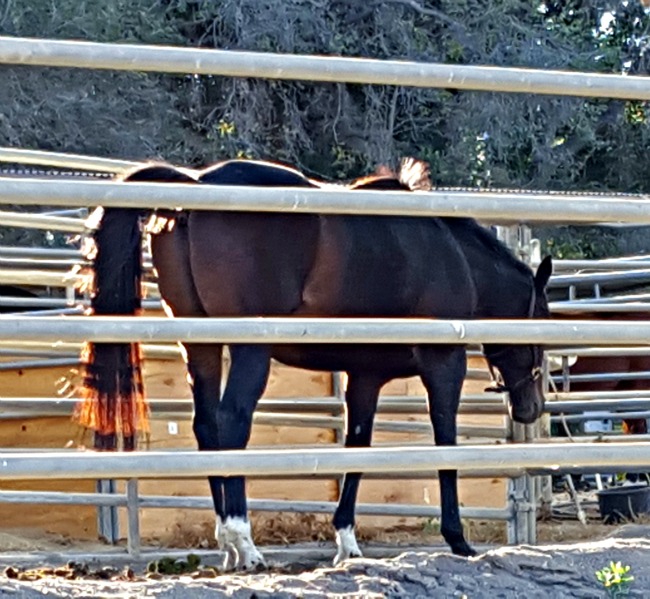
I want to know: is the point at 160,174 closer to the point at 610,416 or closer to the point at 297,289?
the point at 297,289

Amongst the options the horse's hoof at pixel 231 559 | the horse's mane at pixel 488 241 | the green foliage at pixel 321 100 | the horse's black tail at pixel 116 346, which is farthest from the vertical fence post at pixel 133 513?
the green foliage at pixel 321 100

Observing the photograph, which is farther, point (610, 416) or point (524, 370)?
point (610, 416)

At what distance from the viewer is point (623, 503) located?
333 inches

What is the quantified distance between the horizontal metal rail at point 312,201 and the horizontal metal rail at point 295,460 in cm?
53

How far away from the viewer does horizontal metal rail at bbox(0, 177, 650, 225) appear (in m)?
2.95

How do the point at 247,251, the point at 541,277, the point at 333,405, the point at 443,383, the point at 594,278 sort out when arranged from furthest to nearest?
the point at 594,278 → the point at 333,405 → the point at 541,277 → the point at 443,383 → the point at 247,251

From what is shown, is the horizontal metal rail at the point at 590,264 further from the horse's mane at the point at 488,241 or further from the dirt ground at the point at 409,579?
the dirt ground at the point at 409,579

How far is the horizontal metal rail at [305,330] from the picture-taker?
114 inches

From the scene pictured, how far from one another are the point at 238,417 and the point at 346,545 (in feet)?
3.24

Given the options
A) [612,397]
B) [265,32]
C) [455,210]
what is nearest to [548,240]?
[265,32]

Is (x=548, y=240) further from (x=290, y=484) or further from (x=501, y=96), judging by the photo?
(x=290, y=484)

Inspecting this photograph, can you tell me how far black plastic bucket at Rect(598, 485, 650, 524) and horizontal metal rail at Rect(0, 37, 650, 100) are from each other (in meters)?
5.31

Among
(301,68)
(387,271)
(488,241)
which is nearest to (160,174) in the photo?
(387,271)

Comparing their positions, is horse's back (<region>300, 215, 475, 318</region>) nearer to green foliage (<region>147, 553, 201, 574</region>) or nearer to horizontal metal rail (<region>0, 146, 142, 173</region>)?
horizontal metal rail (<region>0, 146, 142, 173</region>)
